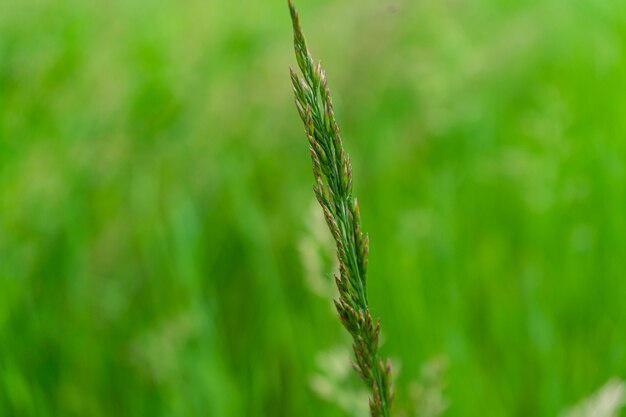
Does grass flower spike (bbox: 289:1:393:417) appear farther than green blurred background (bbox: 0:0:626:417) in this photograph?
No

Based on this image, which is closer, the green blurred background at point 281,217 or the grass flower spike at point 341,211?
the grass flower spike at point 341,211

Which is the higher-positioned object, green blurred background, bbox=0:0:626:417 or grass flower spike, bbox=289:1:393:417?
green blurred background, bbox=0:0:626:417

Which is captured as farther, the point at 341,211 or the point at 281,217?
the point at 281,217

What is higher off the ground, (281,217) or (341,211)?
(281,217)

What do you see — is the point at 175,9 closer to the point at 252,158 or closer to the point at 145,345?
the point at 252,158

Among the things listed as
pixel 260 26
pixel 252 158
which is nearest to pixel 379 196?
pixel 252 158
